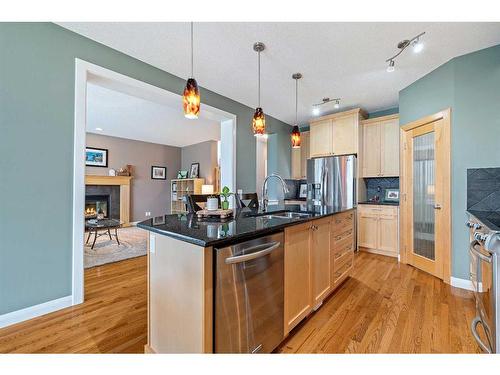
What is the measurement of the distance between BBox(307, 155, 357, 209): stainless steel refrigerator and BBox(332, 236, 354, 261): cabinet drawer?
3.72ft

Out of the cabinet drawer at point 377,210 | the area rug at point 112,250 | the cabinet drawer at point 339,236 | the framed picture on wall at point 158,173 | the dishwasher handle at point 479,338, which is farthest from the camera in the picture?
the framed picture on wall at point 158,173

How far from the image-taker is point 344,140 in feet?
14.0

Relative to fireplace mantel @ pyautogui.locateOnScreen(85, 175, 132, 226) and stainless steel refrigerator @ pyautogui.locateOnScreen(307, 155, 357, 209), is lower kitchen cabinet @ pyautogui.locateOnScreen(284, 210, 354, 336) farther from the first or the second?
fireplace mantel @ pyautogui.locateOnScreen(85, 175, 132, 226)

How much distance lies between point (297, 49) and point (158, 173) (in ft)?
20.8

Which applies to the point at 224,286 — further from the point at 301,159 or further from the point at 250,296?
the point at 301,159

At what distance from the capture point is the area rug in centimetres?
342

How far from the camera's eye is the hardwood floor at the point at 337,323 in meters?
1.60

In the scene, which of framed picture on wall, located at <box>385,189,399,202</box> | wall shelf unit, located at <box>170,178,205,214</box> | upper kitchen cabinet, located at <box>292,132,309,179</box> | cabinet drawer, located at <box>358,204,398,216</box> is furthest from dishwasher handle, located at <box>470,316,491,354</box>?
wall shelf unit, located at <box>170,178,205,214</box>

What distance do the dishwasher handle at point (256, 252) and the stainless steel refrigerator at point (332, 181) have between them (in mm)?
2665

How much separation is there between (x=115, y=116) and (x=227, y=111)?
2729mm

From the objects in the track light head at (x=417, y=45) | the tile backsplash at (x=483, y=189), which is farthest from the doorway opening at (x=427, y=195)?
the track light head at (x=417, y=45)

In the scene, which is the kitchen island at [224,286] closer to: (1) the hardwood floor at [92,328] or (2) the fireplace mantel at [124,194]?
(1) the hardwood floor at [92,328]

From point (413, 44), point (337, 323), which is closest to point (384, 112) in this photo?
point (413, 44)
